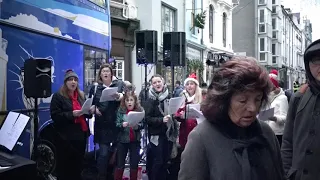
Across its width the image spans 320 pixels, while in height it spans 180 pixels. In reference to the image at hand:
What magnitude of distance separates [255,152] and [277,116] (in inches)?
136

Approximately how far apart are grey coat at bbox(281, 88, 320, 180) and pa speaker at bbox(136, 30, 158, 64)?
9271mm

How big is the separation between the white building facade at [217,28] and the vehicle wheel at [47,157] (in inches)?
754

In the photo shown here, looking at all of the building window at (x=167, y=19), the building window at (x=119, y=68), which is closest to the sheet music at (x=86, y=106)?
the building window at (x=119, y=68)

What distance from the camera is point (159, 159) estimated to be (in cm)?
632

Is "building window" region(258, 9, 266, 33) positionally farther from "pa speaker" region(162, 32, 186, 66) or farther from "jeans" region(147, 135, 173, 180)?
"jeans" region(147, 135, 173, 180)

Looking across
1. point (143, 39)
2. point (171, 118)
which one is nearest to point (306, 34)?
point (143, 39)

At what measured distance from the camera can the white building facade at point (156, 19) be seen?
17781 mm

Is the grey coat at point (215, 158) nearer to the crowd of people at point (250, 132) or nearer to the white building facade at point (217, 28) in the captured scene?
the crowd of people at point (250, 132)

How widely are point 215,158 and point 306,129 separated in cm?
101

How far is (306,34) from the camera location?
8738 cm

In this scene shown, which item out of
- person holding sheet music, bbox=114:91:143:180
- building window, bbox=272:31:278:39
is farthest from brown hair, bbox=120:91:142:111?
building window, bbox=272:31:278:39

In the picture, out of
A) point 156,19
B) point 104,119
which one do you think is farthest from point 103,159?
point 156,19

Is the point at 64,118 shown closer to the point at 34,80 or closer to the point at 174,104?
the point at 34,80

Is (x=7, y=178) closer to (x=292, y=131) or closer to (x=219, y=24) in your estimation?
(x=292, y=131)
